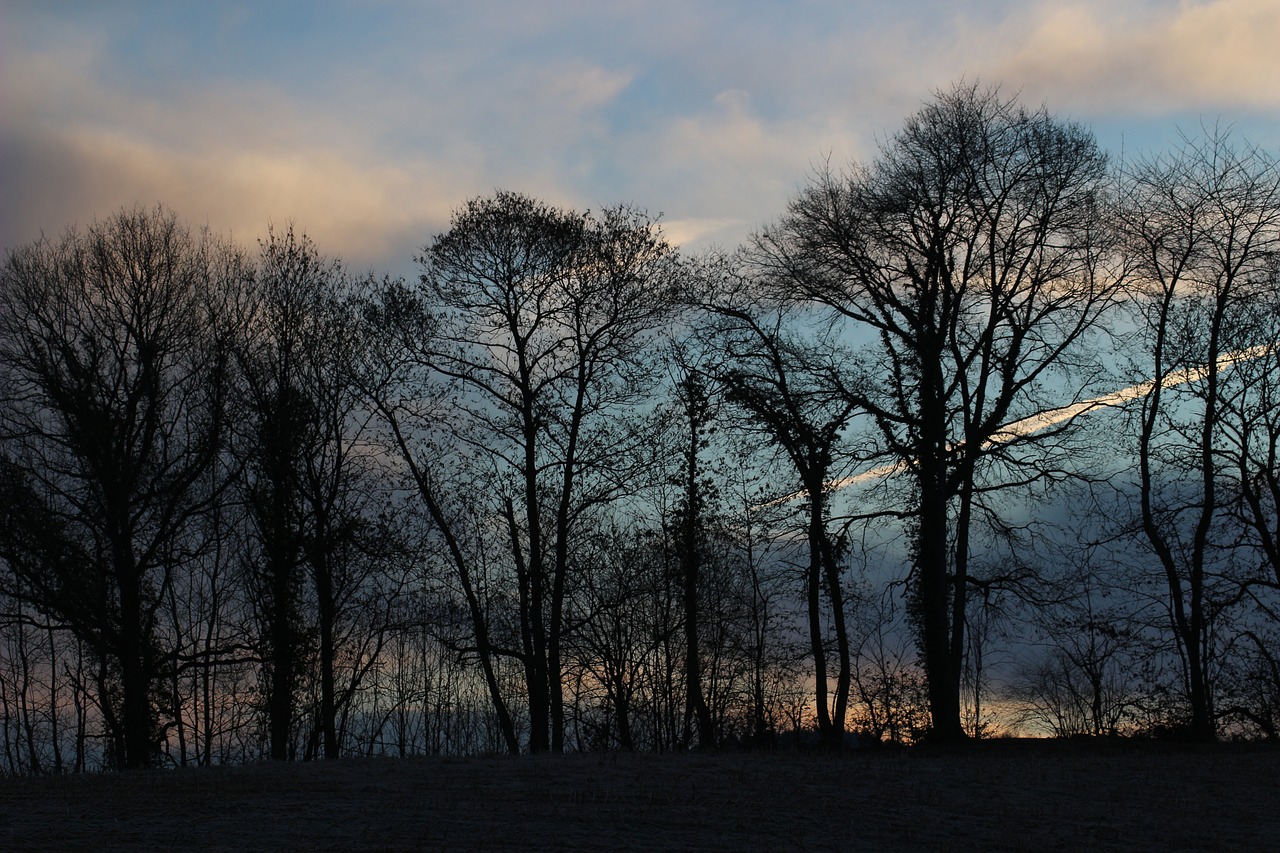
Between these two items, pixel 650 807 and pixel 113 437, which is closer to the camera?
pixel 650 807

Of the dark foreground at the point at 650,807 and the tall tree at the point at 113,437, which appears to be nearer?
the dark foreground at the point at 650,807

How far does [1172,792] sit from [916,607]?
1524 cm

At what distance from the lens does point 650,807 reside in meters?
12.5

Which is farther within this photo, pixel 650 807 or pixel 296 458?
pixel 296 458

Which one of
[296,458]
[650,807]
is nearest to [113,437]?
[296,458]

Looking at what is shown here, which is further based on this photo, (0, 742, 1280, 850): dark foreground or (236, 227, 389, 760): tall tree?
(236, 227, 389, 760): tall tree

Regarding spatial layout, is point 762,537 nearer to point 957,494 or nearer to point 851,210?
point 957,494

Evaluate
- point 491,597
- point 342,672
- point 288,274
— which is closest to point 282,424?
point 288,274

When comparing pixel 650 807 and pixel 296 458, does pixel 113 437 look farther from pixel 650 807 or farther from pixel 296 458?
pixel 650 807

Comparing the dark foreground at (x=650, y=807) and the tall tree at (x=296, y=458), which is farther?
the tall tree at (x=296, y=458)

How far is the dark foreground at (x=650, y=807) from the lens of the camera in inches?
421

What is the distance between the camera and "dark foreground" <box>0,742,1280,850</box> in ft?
35.1

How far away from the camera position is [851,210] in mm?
25266

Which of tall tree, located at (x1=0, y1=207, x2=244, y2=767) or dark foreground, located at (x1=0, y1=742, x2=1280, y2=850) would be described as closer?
dark foreground, located at (x1=0, y1=742, x2=1280, y2=850)
